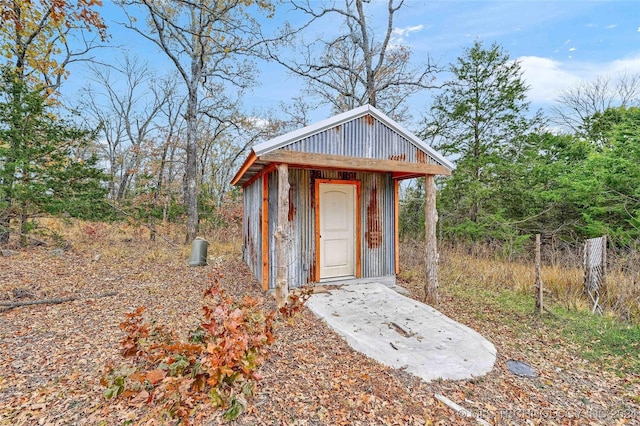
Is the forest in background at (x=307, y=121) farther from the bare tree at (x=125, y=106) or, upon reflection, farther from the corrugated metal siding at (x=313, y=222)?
the corrugated metal siding at (x=313, y=222)

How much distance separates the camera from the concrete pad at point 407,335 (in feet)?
10.0

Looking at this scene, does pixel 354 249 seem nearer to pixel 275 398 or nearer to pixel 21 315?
pixel 275 398

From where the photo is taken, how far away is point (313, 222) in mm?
5641

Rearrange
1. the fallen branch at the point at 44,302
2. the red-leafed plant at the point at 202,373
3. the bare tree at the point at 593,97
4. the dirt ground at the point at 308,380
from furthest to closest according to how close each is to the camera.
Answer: the bare tree at the point at 593,97
the fallen branch at the point at 44,302
the dirt ground at the point at 308,380
the red-leafed plant at the point at 202,373

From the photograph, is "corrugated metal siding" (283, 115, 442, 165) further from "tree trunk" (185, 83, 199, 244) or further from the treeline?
"tree trunk" (185, 83, 199, 244)

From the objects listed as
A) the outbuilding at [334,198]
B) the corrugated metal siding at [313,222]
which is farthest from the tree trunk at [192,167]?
the corrugated metal siding at [313,222]

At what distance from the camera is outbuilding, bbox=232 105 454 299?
14.4 ft

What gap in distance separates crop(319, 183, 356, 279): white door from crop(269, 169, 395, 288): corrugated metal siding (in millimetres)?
191

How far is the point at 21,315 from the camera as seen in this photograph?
4.15m

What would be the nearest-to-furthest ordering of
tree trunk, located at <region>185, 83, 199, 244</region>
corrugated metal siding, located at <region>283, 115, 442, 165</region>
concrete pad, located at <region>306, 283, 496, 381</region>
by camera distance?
concrete pad, located at <region>306, 283, 496, 381</region>
corrugated metal siding, located at <region>283, 115, 442, 165</region>
tree trunk, located at <region>185, 83, 199, 244</region>

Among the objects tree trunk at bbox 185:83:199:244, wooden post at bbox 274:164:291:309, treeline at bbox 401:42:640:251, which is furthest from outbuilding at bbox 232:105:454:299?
treeline at bbox 401:42:640:251

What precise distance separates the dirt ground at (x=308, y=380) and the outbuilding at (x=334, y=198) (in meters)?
1.03

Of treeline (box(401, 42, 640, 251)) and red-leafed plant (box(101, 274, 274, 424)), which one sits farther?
treeline (box(401, 42, 640, 251))

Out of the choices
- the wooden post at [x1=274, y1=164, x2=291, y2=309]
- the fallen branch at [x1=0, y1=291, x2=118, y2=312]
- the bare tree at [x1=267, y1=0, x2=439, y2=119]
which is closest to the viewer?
the wooden post at [x1=274, y1=164, x2=291, y2=309]
